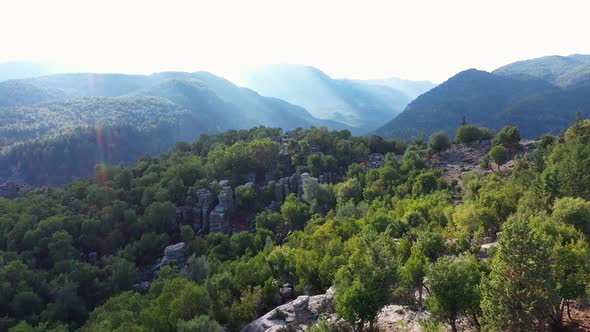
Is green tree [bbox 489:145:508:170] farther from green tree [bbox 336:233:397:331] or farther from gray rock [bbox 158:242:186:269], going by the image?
gray rock [bbox 158:242:186:269]

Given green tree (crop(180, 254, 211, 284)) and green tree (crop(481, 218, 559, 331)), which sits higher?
green tree (crop(481, 218, 559, 331))

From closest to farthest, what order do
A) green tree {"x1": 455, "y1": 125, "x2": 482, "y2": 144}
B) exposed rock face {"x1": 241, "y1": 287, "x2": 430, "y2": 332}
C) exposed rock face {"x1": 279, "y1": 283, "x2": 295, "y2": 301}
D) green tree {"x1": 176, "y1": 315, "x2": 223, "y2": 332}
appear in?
exposed rock face {"x1": 241, "y1": 287, "x2": 430, "y2": 332}
green tree {"x1": 176, "y1": 315, "x2": 223, "y2": 332}
exposed rock face {"x1": 279, "y1": 283, "x2": 295, "y2": 301}
green tree {"x1": 455, "y1": 125, "x2": 482, "y2": 144}

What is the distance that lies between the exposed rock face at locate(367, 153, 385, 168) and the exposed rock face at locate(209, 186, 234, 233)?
47.1 m

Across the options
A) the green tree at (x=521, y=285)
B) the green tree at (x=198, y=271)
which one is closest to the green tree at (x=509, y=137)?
the green tree at (x=198, y=271)

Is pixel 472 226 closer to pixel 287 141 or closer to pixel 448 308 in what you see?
pixel 448 308

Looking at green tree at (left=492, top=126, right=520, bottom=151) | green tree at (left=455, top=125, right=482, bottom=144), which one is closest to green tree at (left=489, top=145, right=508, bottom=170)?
green tree at (left=492, top=126, right=520, bottom=151)

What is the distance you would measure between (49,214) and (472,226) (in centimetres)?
9974

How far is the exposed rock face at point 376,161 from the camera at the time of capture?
126325 mm

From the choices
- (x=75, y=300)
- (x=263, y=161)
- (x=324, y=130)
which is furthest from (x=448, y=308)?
(x=324, y=130)

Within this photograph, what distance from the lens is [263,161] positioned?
409ft

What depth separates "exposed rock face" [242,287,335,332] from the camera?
40531 mm

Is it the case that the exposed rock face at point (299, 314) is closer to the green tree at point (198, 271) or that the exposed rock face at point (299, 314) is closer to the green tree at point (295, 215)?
the green tree at point (198, 271)

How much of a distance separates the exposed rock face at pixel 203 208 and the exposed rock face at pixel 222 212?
2.96 metres

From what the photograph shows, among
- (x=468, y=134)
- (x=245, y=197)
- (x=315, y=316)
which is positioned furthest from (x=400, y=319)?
(x=468, y=134)
